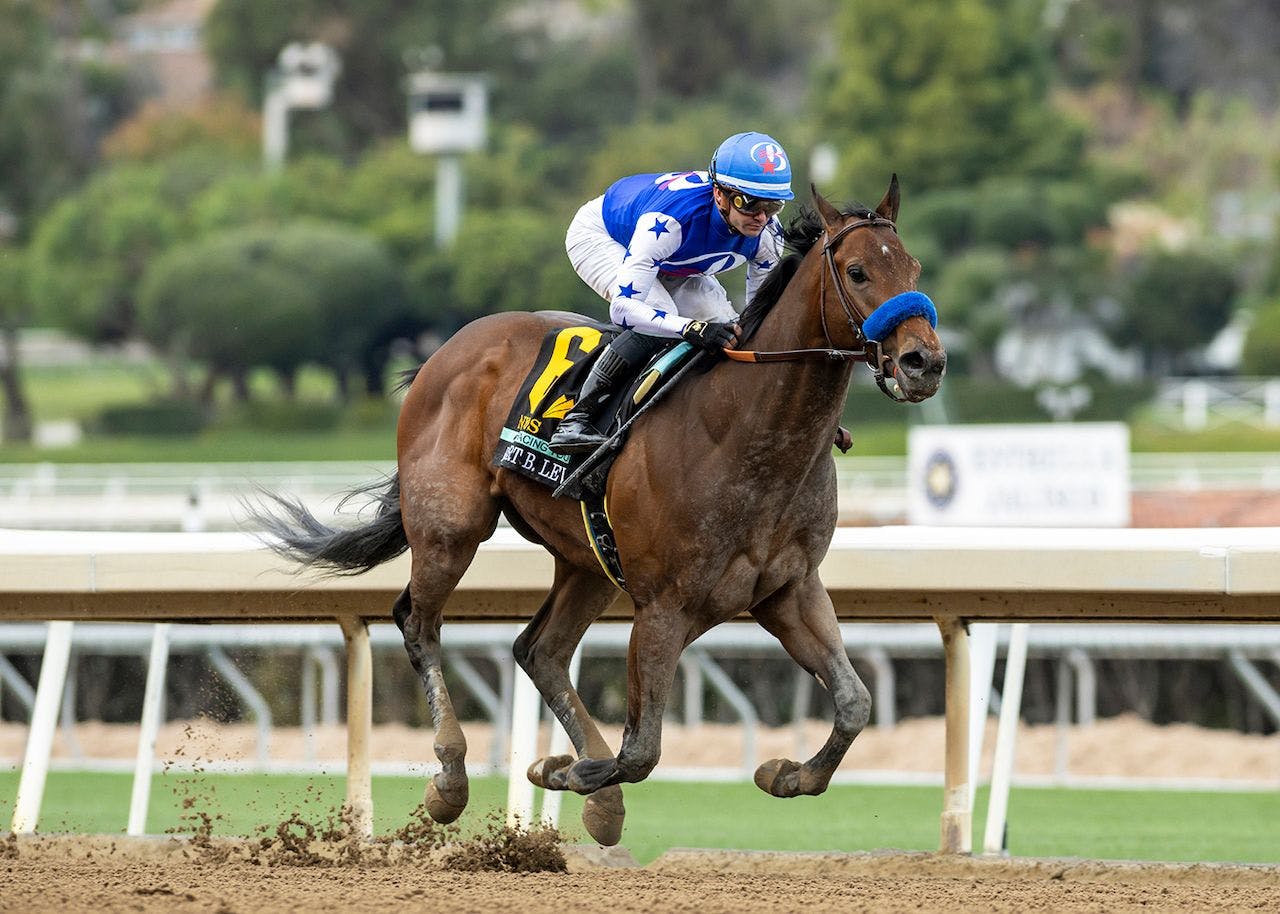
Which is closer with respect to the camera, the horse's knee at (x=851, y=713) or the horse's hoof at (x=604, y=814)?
the horse's knee at (x=851, y=713)

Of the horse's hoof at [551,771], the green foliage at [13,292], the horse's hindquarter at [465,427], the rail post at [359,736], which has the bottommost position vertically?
the green foliage at [13,292]

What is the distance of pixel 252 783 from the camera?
30.7ft

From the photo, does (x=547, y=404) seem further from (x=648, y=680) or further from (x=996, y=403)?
(x=996, y=403)

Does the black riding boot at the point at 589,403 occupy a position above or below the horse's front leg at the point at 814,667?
above

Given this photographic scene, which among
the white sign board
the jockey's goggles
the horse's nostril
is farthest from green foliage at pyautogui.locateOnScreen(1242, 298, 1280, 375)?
the horse's nostril

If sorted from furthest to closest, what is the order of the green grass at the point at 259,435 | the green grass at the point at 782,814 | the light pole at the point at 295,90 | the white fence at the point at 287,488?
the light pole at the point at 295,90 → the green grass at the point at 259,435 → the white fence at the point at 287,488 → the green grass at the point at 782,814

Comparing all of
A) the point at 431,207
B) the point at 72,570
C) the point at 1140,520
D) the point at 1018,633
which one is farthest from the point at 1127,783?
the point at 431,207

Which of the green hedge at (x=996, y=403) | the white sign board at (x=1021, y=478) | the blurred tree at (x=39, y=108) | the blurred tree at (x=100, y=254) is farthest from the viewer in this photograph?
the blurred tree at (x=39, y=108)

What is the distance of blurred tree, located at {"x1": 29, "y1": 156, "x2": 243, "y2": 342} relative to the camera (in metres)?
47.8

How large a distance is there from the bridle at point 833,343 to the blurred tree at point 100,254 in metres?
44.0

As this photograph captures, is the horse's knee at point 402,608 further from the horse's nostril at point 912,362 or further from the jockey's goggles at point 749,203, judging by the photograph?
the horse's nostril at point 912,362

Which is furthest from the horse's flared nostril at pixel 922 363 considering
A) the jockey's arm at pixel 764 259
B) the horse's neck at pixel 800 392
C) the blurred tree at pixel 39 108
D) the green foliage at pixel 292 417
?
the blurred tree at pixel 39 108

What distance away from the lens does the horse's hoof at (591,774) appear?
552 centimetres

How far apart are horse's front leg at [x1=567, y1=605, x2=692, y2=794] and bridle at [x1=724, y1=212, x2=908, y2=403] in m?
0.69
